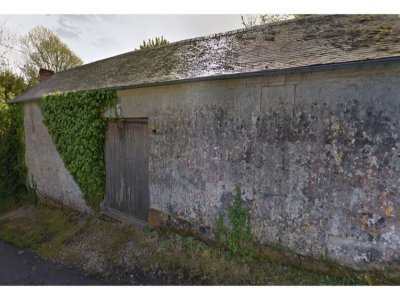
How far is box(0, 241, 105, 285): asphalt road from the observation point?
4.85m

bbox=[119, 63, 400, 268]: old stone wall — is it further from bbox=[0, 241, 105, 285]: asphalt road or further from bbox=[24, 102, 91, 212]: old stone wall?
bbox=[24, 102, 91, 212]: old stone wall

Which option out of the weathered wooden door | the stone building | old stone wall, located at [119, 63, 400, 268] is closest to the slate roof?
the stone building

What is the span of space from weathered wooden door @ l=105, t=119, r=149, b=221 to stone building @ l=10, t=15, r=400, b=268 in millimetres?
41

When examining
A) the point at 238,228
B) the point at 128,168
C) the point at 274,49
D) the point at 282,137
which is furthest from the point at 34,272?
the point at 274,49

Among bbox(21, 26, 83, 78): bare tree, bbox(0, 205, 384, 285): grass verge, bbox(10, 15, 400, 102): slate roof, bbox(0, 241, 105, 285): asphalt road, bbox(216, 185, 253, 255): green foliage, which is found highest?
bbox(21, 26, 83, 78): bare tree

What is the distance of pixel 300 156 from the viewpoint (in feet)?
12.7


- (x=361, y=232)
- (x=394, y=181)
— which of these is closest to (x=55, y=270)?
(x=361, y=232)

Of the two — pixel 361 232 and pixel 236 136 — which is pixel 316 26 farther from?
pixel 361 232

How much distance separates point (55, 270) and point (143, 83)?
178 inches

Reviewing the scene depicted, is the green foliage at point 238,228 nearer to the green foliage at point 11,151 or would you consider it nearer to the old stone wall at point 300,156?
the old stone wall at point 300,156

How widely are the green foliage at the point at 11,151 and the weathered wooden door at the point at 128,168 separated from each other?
5.90m

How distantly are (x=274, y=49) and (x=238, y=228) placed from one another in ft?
11.9

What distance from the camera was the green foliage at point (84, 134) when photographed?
6859mm

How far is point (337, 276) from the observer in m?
3.68
